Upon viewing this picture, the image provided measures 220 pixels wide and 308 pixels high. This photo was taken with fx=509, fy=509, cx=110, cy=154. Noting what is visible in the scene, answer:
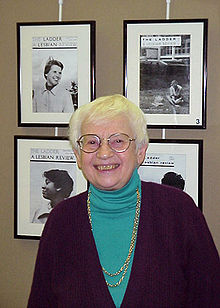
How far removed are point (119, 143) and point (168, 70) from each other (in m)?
0.62

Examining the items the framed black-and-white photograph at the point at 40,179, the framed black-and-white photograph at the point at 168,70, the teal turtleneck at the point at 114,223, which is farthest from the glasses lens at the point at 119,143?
the framed black-and-white photograph at the point at 40,179

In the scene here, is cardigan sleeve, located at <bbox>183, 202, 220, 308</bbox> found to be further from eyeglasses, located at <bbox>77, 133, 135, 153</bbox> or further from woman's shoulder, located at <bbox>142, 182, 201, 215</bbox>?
eyeglasses, located at <bbox>77, 133, 135, 153</bbox>

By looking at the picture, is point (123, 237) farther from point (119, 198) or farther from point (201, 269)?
point (201, 269)

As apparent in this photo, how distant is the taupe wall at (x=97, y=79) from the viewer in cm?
215

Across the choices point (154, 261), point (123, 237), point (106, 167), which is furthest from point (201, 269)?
point (106, 167)

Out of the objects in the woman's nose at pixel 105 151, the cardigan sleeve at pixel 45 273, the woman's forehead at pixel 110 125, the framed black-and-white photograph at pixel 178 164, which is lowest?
the cardigan sleeve at pixel 45 273

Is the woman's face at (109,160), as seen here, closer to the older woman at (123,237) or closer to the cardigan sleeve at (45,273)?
the older woman at (123,237)

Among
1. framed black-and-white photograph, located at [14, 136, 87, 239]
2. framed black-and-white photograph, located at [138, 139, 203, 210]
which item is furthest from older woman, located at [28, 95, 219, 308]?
framed black-and-white photograph, located at [14, 136, 87, 239]

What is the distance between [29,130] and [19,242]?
0.53 m

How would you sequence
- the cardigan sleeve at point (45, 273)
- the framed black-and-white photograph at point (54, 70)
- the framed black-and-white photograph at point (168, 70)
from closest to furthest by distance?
1. the cardigan sleeve at point (45, 273)
2. the framed black-and-white photograph at point (168, 70)
3. the framed black-and-white photograph at point (54, 70)

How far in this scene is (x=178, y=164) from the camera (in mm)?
2197

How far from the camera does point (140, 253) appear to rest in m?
1.65

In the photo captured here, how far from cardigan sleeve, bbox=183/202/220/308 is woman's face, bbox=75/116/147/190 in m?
0.27

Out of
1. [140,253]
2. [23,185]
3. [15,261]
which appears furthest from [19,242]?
[140,253]
